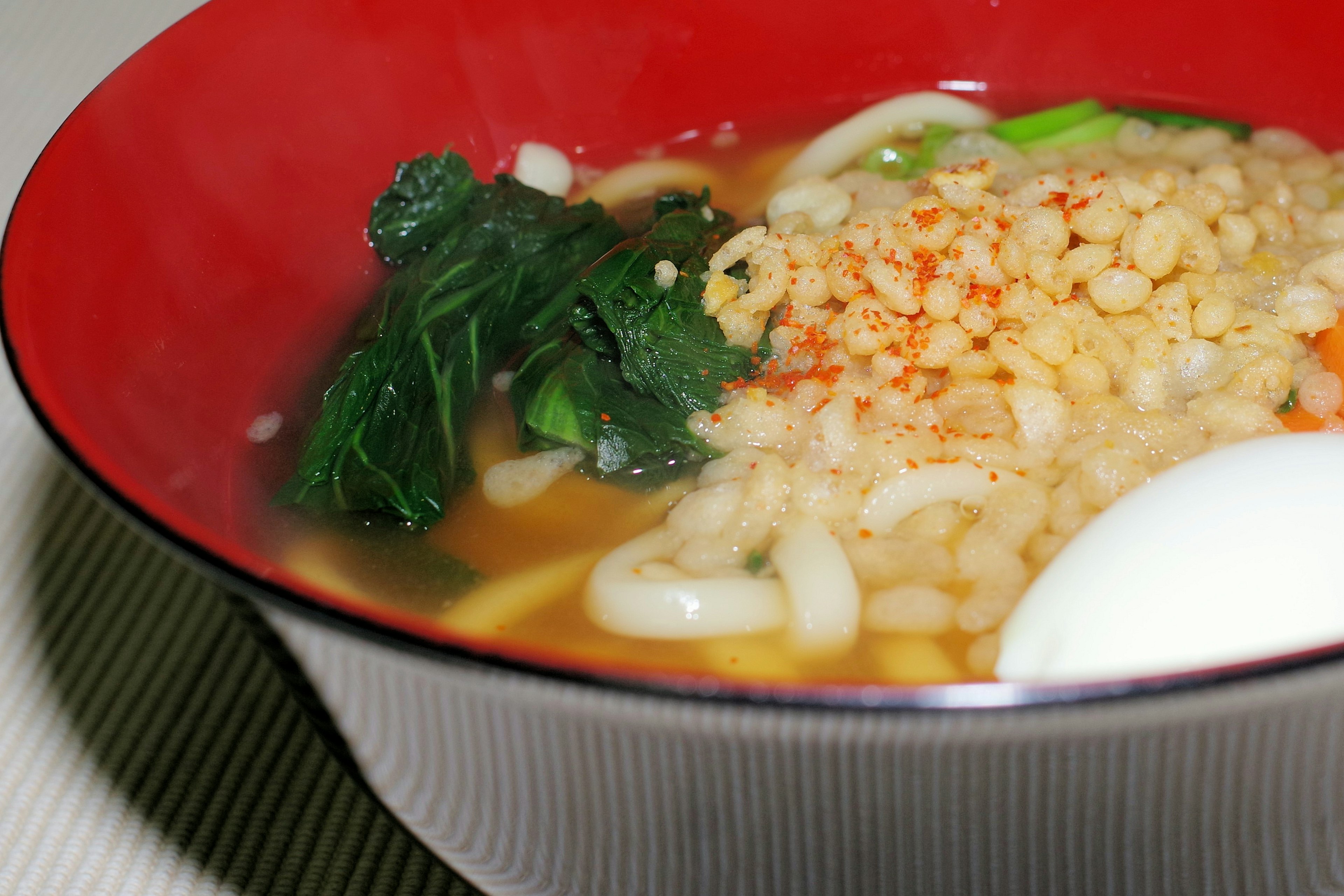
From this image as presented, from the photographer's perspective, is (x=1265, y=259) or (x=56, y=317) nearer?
(x=56, y=317)

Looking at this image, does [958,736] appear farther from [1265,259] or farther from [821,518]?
[1265,259]

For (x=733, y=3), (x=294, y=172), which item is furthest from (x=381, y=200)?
(x=733, y=3)

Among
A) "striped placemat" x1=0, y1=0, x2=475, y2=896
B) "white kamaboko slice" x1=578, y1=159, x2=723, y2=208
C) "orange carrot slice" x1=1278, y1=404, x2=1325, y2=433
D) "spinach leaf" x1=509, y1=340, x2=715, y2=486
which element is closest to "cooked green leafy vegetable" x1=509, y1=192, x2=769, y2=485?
"spinach leaf" x1=509, y1=340, x2=715, y2=486

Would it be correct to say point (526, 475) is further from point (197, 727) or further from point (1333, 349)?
point (1333, 349)

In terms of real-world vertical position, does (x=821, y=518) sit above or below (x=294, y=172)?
below

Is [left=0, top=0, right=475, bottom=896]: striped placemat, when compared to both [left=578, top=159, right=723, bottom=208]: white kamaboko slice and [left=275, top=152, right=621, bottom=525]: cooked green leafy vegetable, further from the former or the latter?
[left=578, top=159, right=723, bottom=208]: white kamaboko slice

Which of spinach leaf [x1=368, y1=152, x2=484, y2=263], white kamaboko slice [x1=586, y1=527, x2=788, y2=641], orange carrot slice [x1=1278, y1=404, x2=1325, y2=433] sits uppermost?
spinach leaf [x1=368, y1=152, x2=484, y2=263]

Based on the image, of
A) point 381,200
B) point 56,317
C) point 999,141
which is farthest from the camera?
point 999,141
